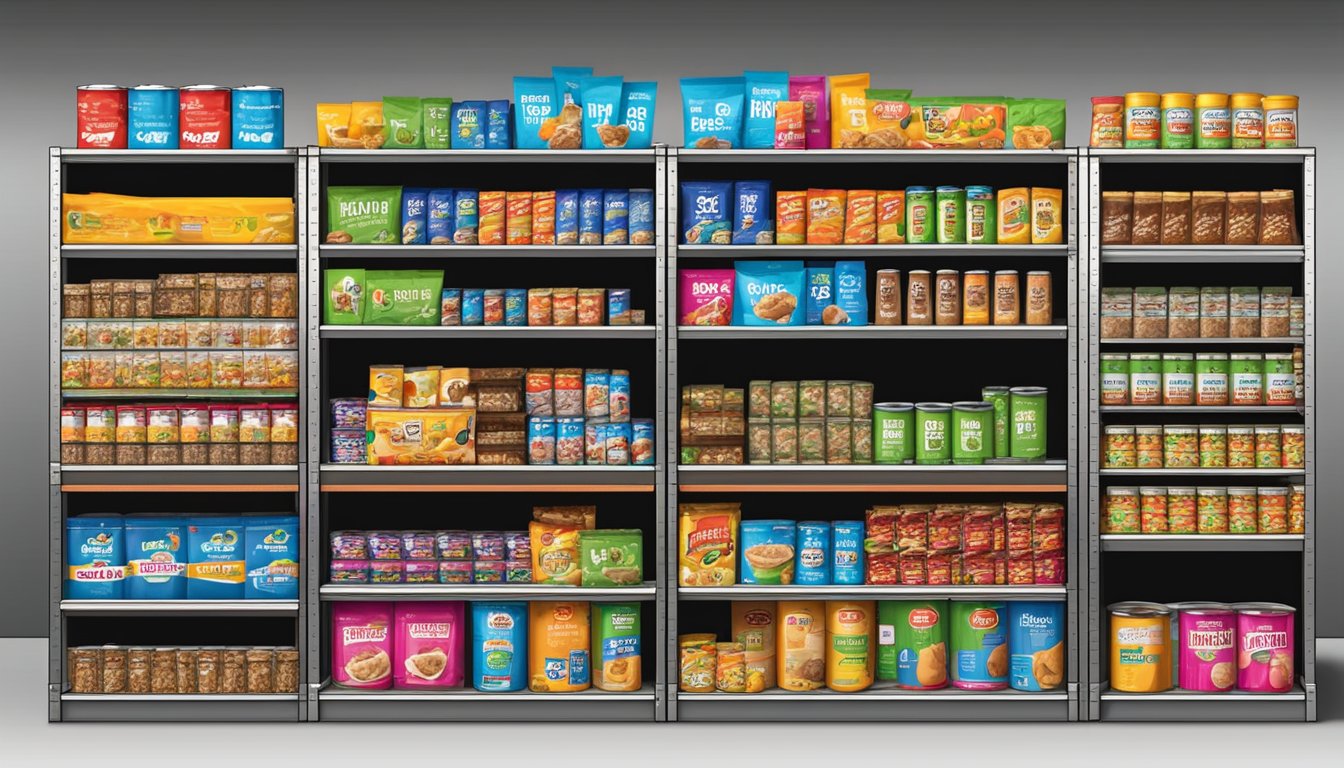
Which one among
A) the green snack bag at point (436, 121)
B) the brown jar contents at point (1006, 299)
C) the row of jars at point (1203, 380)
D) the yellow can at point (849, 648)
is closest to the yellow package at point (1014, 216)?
the brown jar contents at point (1006, 299)

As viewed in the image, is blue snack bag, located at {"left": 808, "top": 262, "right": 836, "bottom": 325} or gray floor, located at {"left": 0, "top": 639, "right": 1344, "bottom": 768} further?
blue snack bag, located at {"left": 808, "top": 262, "right": 836, "bottom": 325}

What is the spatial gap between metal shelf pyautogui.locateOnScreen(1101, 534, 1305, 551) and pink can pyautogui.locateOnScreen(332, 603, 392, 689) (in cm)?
294

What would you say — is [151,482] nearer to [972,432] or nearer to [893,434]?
[893,434]

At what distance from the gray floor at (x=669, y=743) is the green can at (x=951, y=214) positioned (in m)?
1.97

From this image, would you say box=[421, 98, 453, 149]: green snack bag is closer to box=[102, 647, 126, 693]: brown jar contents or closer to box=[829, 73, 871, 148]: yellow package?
box=[829, 73, 871, 148]: yellow package

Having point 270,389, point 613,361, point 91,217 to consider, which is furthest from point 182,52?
point 613,361

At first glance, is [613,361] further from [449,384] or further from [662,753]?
[662,753]

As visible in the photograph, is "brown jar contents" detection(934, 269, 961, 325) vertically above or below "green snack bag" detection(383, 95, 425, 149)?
below

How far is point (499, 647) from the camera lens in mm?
5836

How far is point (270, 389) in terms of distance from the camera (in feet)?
19.1

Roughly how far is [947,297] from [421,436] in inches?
86.1

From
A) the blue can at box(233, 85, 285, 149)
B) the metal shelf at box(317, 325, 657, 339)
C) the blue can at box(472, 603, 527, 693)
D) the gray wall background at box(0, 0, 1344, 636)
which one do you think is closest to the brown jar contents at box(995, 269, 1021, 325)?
the metal shelf at box(317, 325, 657, 339)

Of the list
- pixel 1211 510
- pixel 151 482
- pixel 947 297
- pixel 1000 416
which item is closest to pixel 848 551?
pixel 1000 416

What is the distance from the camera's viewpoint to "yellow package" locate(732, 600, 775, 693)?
19.2ft
